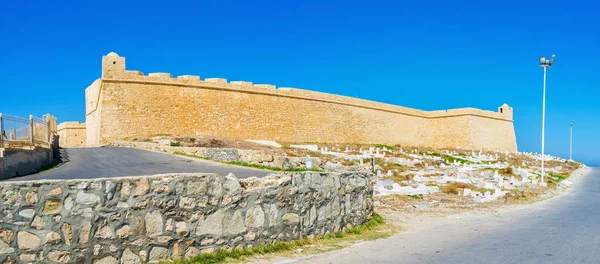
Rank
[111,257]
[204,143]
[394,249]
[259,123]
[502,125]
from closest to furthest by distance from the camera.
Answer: [111,257]
[394,249]
[204,143]
[259,123]
[502,125]

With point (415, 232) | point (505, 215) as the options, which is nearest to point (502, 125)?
point (505, 215)

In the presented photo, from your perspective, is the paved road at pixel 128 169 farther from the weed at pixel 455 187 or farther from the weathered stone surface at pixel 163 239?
the weed at pixel 455 187

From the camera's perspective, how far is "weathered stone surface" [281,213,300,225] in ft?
22.4

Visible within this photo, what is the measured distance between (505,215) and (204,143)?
633 inches

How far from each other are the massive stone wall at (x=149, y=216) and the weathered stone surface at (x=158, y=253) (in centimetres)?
1

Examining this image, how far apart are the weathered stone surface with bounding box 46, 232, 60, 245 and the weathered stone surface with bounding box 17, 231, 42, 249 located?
0.08 metres

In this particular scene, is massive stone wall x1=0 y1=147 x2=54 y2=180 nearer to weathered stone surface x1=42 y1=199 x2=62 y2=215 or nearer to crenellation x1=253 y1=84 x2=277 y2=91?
weathered stone surface x1=42 y1=199 x2=62 y2=215

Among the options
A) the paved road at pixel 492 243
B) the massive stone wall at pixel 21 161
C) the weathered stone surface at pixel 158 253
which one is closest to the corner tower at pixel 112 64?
the massive stone wall at pixel 21 161

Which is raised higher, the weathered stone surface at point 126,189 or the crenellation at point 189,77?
the crenellation at point 189,77

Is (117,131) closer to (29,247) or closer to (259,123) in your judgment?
(259,123)

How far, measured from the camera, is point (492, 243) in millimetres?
7648

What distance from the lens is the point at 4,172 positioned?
9203 mm

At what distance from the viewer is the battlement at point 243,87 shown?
2873cm

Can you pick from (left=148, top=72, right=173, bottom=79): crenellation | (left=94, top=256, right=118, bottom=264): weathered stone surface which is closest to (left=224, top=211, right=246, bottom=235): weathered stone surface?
(left=94, top=256, right=118, bottom=264): weathered stone surface
